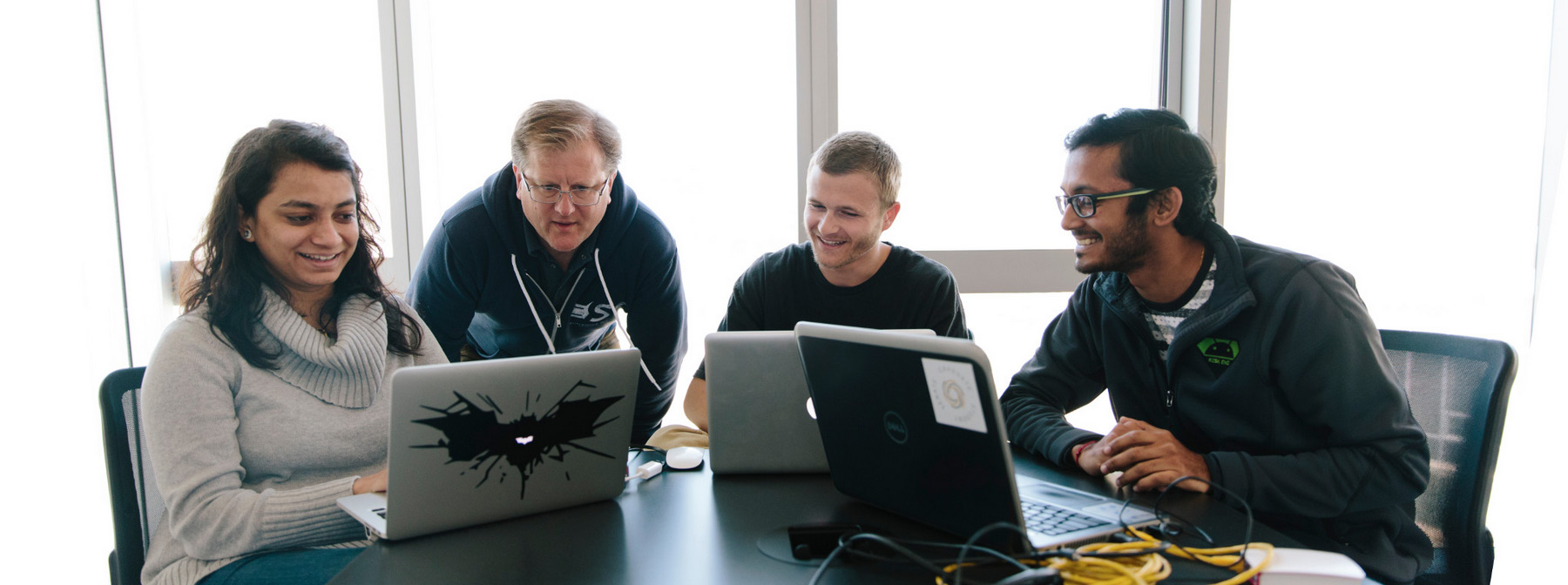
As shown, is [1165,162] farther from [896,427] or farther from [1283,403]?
[896,427]

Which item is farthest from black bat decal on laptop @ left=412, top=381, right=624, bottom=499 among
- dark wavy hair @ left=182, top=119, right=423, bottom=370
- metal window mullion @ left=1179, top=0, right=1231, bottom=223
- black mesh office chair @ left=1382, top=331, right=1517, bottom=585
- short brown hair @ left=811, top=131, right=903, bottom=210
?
metal window mullion @ left=1179, top=0, right=1231, bottom=223

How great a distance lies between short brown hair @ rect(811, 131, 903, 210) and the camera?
192 cm

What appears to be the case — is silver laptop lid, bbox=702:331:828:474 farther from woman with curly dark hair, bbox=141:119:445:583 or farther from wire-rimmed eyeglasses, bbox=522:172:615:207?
wire-rimmed eyeglasses, bbox=522:172:615:207

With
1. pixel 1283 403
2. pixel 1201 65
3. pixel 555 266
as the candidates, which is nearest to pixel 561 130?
pixel 555 266

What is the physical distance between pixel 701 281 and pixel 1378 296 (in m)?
2.47

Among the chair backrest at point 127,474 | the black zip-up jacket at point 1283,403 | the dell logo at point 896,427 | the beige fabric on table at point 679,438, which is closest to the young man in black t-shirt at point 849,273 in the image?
the beige fabric on table at point 679,438

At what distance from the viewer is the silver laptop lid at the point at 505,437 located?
105 cm

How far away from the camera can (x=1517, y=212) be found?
2.78 metres

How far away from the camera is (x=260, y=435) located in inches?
53.6

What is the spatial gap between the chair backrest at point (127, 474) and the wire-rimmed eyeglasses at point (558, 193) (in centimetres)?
82

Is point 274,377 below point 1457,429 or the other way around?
the other way around

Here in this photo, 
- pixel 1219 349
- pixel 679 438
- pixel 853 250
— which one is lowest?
pixel 679 438

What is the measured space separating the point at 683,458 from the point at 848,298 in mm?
722

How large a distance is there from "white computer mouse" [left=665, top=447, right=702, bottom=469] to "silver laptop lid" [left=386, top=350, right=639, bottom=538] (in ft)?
0.55
